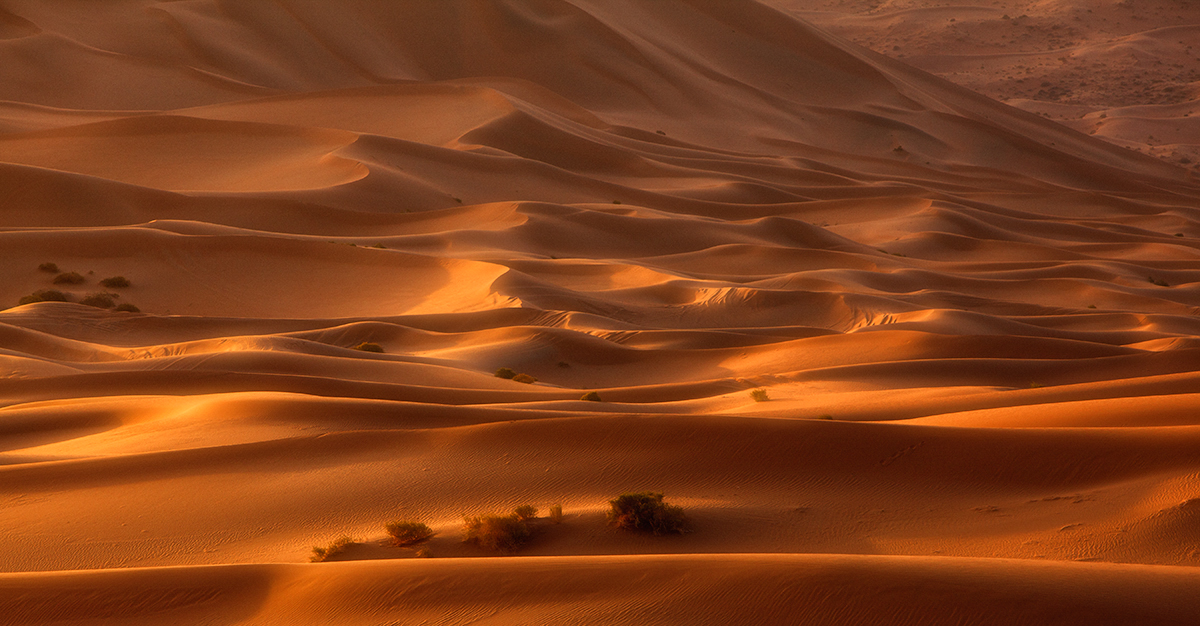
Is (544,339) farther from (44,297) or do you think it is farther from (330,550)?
(330,550)

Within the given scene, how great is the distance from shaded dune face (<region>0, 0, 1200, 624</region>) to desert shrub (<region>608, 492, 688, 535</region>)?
0.09 meters

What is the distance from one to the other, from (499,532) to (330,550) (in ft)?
3.18

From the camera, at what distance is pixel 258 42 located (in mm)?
45938

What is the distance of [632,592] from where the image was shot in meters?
4.59

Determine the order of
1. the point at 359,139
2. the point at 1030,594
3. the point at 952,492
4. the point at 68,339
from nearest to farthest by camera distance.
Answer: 1. the point at 1030,594
2. the point at 952,492
3. the point at 68,339
4. the point at 359,139

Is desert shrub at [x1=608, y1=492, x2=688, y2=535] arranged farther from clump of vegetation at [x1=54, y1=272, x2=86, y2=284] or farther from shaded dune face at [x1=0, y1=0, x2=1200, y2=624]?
clump of vegetation at [x1=54, y1=272, x2=86, y2=284]

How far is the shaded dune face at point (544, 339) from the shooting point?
501cm

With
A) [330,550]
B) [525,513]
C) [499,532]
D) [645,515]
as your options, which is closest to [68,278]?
[330,550]

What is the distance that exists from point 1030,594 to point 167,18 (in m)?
48.1

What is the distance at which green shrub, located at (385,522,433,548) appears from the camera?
5870 millimetres

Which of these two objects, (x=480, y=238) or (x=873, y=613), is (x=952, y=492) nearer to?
(x=873, y=613)

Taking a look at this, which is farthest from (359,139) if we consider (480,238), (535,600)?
(535,600)

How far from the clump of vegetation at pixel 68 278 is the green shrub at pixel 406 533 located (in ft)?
50.0

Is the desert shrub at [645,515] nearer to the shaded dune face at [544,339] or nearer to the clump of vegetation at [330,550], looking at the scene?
the shaded dune face at [544,339]
